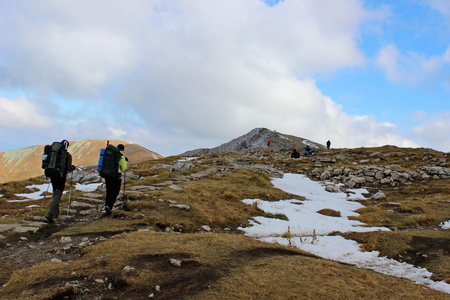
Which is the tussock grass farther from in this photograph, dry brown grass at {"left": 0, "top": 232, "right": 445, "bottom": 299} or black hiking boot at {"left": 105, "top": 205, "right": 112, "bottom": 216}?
black hiking boot at {"left": 105, "top": 205, "right": 112, "bottom": 216}

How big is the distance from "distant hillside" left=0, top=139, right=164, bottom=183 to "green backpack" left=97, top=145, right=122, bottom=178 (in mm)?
86857

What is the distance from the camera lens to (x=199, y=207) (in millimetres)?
12516

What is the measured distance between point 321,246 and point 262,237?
6.92ft

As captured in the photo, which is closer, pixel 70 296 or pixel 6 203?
pixel 70 296

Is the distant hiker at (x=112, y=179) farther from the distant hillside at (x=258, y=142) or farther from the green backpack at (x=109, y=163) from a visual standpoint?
the distant hillside at (x=258, y=142)

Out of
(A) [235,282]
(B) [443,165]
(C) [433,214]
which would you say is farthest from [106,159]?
(B) [443,165]

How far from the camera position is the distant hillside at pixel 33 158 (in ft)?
337

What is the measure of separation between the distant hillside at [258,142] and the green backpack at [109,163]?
206ft

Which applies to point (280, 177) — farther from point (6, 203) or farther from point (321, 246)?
point (6, 203)

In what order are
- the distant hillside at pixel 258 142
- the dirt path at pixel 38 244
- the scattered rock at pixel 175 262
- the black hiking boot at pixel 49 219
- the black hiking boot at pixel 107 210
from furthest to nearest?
1. the distant hillside at pixel 258 142
2. the black hiking boot at pixel 107 210
3. the black hiking boot at pixel 49 219
4. the dirt path at pixel 38 244
5. the scattered rock at pixel 175 262

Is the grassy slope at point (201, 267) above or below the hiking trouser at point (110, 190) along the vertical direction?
below

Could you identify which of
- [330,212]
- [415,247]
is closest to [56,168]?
[415,247]

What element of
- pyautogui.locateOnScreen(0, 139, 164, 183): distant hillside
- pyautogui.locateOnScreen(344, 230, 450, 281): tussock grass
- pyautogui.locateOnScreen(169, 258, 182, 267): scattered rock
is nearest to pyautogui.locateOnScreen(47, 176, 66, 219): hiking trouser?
pyautogui.locateOnScreen(169, 258, 182, 267): scattered rock

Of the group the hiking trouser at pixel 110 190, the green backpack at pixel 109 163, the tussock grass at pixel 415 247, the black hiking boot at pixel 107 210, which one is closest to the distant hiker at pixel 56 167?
the green backpack at pixel 109 163
